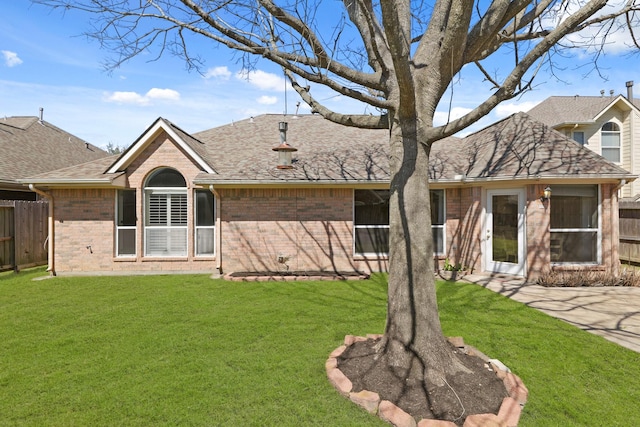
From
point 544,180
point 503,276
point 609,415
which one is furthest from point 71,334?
point 544,180

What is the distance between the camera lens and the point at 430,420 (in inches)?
116

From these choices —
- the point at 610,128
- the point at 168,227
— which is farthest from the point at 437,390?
the point at 610,128

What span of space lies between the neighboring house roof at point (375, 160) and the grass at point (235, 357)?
364cm

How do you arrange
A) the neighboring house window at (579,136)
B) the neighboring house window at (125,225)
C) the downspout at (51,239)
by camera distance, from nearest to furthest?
1. the downspout at (51,239)
2. the neighboring house window at (125,225)
3. the neighboring house window at (579,136)

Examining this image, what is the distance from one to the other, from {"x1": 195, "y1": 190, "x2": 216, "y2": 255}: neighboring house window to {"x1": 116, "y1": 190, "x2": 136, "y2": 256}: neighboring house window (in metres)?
2.09

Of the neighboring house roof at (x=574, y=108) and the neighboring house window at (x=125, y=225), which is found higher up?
the neighboring house roof at (x=574, y=108)

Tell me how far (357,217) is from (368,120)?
657 cm

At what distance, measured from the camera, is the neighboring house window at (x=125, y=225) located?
10797 mm

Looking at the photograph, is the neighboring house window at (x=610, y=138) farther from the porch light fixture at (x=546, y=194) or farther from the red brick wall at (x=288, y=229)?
the red brick wall at (x=288, y=229)

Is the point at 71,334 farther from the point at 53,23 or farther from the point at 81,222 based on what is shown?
the point at 81,222

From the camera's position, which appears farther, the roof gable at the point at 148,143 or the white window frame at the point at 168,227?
the white window frame at the point at 168,227

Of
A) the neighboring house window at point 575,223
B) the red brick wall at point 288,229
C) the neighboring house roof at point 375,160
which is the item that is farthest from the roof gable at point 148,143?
the neighboring house window at point 575,223

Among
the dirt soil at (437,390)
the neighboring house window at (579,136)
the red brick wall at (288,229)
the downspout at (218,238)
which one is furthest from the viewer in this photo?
the neighboring house window at (579,136)

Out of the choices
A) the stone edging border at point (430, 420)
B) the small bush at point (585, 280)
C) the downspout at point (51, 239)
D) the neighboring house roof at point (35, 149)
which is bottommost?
the stone edging border at point (430, 420)
